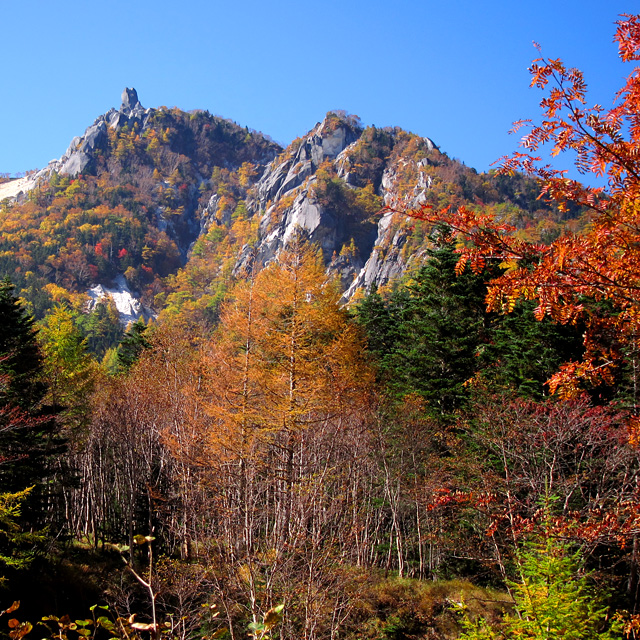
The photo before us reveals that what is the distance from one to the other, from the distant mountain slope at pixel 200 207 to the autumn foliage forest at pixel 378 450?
60.5m

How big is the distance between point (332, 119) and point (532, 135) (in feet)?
485

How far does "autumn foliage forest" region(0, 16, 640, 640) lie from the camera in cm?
378

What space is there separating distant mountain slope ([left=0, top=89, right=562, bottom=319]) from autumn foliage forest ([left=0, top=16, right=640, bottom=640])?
6051 centimetres

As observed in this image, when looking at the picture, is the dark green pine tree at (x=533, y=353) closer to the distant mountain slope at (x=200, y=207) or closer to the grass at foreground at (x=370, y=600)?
the grass at foreground at (x=370, y=600)

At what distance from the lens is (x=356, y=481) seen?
16188 mm

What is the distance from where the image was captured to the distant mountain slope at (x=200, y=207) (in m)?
97.9

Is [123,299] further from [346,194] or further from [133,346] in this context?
[133,346]

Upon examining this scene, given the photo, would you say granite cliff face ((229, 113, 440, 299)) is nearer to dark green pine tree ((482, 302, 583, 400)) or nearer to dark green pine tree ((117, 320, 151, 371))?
dark green pine tree ((117, 320, 151, 371))

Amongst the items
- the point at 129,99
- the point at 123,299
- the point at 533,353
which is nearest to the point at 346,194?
the point at 123,299

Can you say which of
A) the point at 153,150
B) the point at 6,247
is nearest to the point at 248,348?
the point at 6,247

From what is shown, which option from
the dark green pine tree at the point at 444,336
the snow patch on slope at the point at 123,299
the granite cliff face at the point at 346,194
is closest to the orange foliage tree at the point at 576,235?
the dark green pine tree at the point at 444,336

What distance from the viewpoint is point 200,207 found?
16988cm

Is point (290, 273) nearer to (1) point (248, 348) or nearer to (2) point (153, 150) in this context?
(1) point (248, 348)

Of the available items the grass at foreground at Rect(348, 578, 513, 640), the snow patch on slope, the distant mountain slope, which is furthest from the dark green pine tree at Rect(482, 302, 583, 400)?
the snow patch on slope
